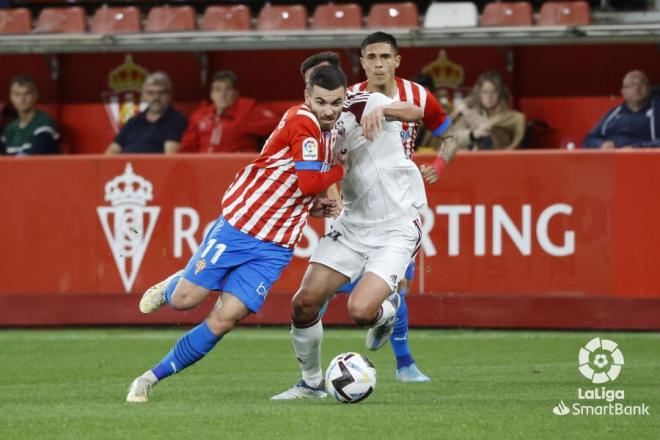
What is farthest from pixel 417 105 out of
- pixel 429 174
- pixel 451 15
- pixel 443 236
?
pixel 451 15

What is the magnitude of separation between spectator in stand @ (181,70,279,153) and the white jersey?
20.5 feet

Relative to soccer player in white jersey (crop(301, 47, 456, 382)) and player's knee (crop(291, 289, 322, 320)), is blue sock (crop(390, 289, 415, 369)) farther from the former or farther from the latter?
player's knee (crop(291, 289, 322, 320))

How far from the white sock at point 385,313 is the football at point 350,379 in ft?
2.78

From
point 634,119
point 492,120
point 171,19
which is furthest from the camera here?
point 171,19

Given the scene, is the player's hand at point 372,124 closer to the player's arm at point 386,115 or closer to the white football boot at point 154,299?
the player's arm at point 386,115

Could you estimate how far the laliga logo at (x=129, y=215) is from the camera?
13266 mm

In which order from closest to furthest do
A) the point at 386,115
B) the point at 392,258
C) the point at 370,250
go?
the point at 386,115, the point at 392,258, the point at 370,250

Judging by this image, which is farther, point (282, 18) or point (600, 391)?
point (282, 18)

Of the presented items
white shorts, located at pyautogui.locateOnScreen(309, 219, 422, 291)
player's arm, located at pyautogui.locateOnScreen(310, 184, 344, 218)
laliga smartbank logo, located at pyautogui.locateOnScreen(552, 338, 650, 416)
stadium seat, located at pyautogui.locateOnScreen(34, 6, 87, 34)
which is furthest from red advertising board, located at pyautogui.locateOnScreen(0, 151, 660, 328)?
player's arm, located at pyautogui.locateOnScreen(310, 184, 344, 218)

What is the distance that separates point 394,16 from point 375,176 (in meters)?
7.29

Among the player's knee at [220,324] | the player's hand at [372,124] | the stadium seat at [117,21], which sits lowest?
the player's knee at [220,324]

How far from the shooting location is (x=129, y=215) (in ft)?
43.5

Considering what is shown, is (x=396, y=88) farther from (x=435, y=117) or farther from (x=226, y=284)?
(x=226, y=284)

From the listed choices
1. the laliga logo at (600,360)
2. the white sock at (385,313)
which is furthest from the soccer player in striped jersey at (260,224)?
the laliga logo at (600,360)
